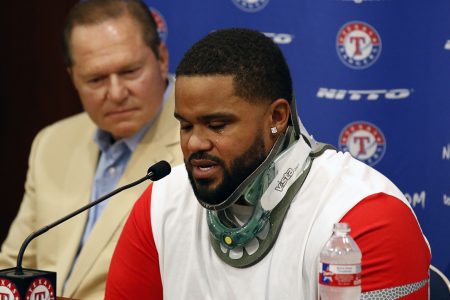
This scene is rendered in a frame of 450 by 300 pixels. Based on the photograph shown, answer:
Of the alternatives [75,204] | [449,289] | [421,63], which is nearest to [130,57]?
[75,204]

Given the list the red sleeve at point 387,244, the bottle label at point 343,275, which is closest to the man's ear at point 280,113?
the red sleeve at point 387,244

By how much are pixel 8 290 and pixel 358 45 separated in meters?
1.82

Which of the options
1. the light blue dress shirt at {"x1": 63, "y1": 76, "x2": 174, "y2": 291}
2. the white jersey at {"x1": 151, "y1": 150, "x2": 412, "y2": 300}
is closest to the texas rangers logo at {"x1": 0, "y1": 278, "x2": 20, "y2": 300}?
the white jersey at {"x1": 151, "y1": 150, "x2": 412, "y2": 300}

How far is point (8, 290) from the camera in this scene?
2.09 m

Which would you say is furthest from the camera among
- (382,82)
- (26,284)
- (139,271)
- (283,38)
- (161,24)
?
(161,24)

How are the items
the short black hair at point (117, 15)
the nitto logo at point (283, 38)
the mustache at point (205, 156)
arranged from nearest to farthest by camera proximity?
1. the mustache at point (205, 156)
2. the nitto logo at point (283, 38)
3. the short black hair at point (117, 15)

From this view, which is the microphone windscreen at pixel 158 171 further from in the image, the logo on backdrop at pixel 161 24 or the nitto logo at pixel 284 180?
the logo on backdrop at pixel 161 24

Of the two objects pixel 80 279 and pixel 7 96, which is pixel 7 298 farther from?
pixel 7 96

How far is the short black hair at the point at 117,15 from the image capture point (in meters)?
3.70

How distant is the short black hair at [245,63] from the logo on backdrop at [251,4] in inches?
48.7

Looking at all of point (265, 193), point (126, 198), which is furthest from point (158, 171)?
point (126, 198)

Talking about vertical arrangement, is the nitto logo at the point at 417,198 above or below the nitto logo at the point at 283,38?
below

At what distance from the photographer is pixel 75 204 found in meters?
3.65

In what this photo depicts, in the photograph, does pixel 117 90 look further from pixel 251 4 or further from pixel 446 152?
pixel 446 152
